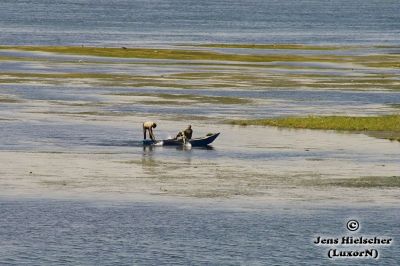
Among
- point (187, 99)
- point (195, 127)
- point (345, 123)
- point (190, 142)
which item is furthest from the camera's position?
point (187, 99)

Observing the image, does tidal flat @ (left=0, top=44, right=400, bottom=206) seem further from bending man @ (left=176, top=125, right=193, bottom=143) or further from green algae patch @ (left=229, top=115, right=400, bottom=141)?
bending man @ (left=176, top=125, right=193, bottom=143)

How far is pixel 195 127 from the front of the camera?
237 ft

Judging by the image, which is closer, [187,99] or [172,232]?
[172,232]

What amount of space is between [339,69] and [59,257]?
79225 millimetres

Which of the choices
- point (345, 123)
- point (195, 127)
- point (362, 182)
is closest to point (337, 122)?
point (345, 123)

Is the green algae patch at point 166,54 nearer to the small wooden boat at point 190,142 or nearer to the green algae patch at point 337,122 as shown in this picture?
the green algae patch at point 337,122

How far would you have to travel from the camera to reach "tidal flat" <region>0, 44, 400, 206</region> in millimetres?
52969

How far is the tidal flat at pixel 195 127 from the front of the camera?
5297 centimetres

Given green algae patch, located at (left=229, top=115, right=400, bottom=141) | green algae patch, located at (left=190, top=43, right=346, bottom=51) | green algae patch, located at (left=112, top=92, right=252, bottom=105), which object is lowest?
green algae patch, located at (left=229, top=115, right=400, bottom=141)


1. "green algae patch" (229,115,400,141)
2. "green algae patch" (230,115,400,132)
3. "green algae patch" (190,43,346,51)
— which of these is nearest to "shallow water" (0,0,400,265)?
"green algae patch" (229,115,400,141)

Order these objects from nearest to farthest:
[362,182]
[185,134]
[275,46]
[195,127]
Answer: [362,182], [185,134], [195,127], [275,46]

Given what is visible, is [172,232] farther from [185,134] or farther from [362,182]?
[185,134]

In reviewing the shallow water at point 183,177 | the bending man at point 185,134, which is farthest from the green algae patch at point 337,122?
the bending man at point 185,134

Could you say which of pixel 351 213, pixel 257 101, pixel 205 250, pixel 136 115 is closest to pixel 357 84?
pixel 257 101
